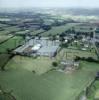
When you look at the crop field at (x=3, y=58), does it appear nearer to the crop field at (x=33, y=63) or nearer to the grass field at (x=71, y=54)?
the crop field at (x=33, y=63)

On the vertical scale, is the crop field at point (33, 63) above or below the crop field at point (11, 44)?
below

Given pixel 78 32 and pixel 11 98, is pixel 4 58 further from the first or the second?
→ pixel 78 32

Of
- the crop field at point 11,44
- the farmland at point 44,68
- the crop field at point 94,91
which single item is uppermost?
the crop field at point 11,44

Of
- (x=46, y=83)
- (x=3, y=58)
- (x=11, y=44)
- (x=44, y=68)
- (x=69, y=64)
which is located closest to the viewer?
(x=46, y=83)

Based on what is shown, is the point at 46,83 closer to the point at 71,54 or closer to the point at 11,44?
the point at 71,54

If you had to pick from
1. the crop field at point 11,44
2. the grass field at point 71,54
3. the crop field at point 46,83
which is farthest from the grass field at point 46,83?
the crop field at point 11,44

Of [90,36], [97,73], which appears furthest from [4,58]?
[90,36]

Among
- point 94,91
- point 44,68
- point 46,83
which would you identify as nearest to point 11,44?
point 44,68
